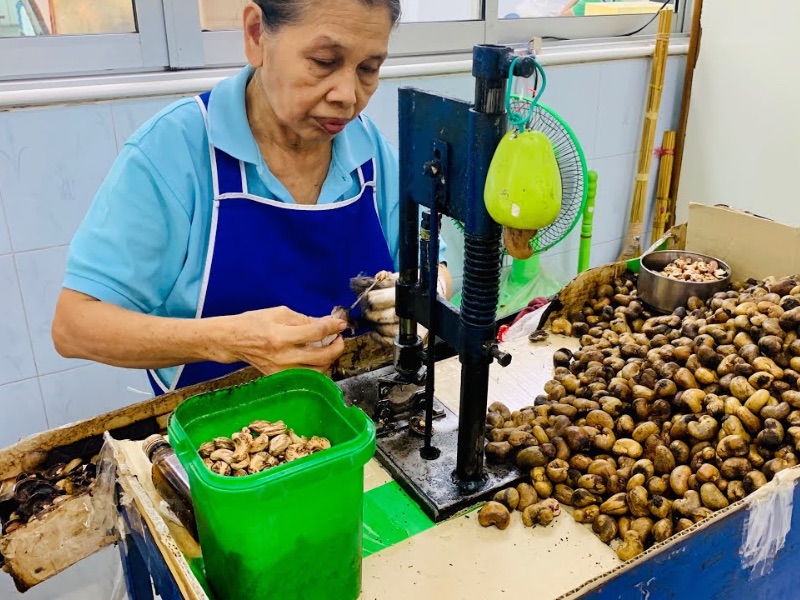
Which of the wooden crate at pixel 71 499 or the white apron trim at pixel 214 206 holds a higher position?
the white apron trim at pixel 214 206

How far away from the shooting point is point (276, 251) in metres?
1.46

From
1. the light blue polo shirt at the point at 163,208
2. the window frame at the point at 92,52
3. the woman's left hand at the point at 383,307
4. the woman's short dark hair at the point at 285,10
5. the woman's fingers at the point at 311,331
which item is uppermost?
the woman's short dark hair at the point at 285,10

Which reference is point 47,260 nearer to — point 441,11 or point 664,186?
point 441,11

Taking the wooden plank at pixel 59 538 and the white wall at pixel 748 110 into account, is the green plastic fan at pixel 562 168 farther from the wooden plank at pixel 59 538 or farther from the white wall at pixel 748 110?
the white wall at pixel 748 110

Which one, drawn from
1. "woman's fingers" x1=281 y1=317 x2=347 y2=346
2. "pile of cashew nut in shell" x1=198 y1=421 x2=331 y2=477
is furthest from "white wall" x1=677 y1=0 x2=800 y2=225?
"pile of cashew nut in shell" x1=198 y1=421 x2=331 y2=477

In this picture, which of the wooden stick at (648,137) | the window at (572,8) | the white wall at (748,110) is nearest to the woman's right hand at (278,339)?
the window at (572,8)

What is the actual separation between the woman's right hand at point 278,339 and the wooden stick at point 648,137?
2.57m

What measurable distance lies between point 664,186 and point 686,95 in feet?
1.44

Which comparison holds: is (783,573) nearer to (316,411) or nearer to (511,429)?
(511,429)

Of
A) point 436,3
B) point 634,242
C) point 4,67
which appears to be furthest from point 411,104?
point 634,242

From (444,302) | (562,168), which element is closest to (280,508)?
(444,302)

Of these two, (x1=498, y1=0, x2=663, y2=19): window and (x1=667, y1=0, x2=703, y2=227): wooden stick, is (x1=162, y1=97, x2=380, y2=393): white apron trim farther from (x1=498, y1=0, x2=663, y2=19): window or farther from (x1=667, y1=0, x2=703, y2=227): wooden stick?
(x1=667, y1=0, x2=703, y2=227): wooden stick

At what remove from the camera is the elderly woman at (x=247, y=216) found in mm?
1193

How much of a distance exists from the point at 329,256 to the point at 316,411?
1.99 ft
